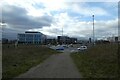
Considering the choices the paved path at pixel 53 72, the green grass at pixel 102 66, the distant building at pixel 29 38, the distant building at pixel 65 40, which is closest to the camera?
the paved path at pixel 53 72

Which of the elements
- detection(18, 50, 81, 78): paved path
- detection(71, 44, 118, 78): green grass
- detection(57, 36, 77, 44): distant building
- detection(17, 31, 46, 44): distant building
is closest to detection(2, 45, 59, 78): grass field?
detection(18, 50, 81, 78): paved path

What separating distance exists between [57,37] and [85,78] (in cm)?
16667

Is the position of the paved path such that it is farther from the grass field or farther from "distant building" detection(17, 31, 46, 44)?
"distant building" detection(17, 31, 46, 44)

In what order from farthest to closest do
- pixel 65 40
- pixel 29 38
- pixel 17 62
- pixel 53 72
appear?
pixel 65 40
pixel 29 38
pixel 17 62
pixel 53 72

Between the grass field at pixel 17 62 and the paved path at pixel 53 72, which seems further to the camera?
the grass field at pixel 17 62

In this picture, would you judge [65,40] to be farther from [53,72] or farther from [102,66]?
[53,72]

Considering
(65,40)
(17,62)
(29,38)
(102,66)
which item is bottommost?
(17,62)

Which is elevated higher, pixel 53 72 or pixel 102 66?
pixel 102 66

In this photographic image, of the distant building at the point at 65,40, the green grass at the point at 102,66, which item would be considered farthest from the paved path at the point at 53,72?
the distant building at the point at 65,40

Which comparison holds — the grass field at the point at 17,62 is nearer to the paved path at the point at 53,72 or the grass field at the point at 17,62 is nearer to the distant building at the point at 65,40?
the paved path at the point at 53,72

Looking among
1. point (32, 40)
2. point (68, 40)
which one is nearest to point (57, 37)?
point (68, 40)

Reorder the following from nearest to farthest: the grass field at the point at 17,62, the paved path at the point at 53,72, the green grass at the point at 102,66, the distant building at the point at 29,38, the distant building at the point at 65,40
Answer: the paved path at the point at 53,72 < the green grass at the point at 102,66 < the grass field at the point at 17,62 < the distant building at the point at 29,38 < the distant building at the point at 65,40

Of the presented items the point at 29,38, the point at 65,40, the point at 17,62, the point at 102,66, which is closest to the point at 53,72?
the point at 102,66

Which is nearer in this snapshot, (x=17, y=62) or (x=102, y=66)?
(x=102, y=66)
